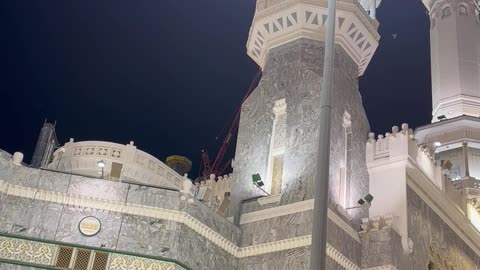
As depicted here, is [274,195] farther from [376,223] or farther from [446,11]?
[446,11]

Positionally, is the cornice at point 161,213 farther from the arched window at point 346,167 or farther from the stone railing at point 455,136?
the stone railing at point 455,136

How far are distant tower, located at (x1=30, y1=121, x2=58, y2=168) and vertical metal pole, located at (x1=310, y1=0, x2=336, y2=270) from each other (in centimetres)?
1443

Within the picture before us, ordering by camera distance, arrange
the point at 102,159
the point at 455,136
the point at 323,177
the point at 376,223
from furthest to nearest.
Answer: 1. the point at 455,136
2. the point at 102,159
3. the point at 376,223
4. the point at 323,177

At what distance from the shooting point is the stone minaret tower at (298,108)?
71.1ft

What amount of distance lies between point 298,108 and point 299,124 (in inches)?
23.5

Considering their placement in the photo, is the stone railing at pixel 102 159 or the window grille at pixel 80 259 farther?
the stone railing at pixel 102 159

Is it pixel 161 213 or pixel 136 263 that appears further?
pixel 161 213

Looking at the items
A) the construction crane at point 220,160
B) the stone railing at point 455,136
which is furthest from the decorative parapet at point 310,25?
the construction crane at point 220,160

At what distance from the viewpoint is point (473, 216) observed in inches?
1037

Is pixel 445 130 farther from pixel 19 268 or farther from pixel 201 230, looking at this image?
pixel 19 268

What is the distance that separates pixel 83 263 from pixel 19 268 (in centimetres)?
144

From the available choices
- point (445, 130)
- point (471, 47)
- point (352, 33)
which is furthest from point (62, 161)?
point (471, 47)

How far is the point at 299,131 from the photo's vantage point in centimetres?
2195

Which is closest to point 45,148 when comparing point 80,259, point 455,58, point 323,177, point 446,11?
point 80,259
